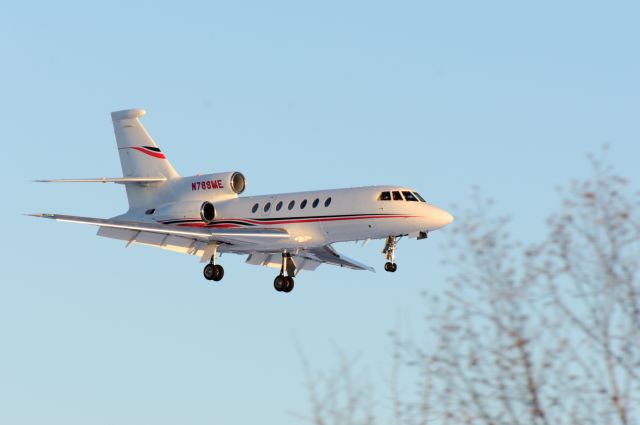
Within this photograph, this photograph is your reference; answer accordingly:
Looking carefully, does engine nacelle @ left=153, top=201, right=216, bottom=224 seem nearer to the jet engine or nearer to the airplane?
the airplane

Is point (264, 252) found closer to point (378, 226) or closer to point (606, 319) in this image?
point (378, 226)

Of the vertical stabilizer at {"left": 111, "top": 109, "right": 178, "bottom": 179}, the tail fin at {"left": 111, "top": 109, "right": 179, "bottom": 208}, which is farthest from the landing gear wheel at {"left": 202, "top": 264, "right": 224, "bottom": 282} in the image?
the vertical stabilizer at {"left": 111, "top": 109, "right": 178, "bottom": 179}

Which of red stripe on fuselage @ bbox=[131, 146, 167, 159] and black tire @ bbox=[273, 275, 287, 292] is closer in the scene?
black tire @ bbox=[273, 275, 287, 292]

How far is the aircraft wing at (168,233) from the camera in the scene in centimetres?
3828

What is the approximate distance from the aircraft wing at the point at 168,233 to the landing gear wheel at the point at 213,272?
0.94 metres

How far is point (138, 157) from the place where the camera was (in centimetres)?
4581

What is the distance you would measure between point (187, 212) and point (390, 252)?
30.4 ft

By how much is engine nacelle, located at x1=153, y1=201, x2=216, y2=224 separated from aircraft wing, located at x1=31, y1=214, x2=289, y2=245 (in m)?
0.71

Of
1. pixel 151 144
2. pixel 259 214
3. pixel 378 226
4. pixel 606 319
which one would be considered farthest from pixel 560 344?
pixel 151 144

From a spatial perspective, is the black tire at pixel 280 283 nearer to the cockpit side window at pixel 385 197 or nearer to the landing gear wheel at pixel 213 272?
the landing gear wheel at pixel 213 272

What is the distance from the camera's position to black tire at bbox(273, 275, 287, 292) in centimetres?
3909

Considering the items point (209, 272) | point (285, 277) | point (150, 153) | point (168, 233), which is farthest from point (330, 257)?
point (150, 153)

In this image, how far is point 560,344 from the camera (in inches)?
349

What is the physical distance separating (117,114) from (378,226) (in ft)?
54.7
